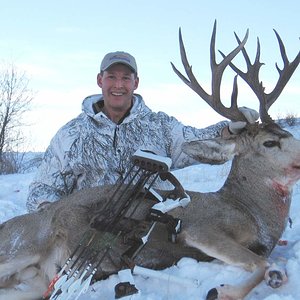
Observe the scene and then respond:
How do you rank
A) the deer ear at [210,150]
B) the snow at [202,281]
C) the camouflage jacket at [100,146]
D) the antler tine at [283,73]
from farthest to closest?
the camouflage jacket at [100,146] < the antler tine at [283,73] < the deer ear at [210,150] < the snow at [202,281]

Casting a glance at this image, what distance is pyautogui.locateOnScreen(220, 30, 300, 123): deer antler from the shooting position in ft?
15.0

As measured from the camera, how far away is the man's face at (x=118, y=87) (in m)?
5.61

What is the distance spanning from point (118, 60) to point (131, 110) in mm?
506

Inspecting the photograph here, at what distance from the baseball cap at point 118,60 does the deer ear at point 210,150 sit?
1498 millimetres

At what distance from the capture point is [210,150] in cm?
449

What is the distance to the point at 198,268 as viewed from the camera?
3805 mm

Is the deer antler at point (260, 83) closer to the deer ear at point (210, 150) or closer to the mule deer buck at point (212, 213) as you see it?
the mule deer buck at point (212, 213)

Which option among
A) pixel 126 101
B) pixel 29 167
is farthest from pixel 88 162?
pixel 29 167

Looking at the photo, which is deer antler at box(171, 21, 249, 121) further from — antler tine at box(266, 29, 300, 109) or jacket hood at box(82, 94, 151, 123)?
jacket hood at box(82, 94, 151, 123)

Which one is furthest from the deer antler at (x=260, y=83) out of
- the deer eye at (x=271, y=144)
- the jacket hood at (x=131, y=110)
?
the jacket hood at (x=131, y=110)

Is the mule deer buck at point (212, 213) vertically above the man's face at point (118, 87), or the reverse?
the man's face at point (118, 87)

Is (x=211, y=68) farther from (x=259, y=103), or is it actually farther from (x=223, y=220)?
(x=223, y=220)

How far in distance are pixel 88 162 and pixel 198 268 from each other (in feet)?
6.52

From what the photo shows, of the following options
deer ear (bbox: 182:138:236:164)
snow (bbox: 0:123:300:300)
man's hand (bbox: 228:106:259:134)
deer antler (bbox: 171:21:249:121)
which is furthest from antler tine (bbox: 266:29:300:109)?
snow (bbox: 0:123:300:300)
